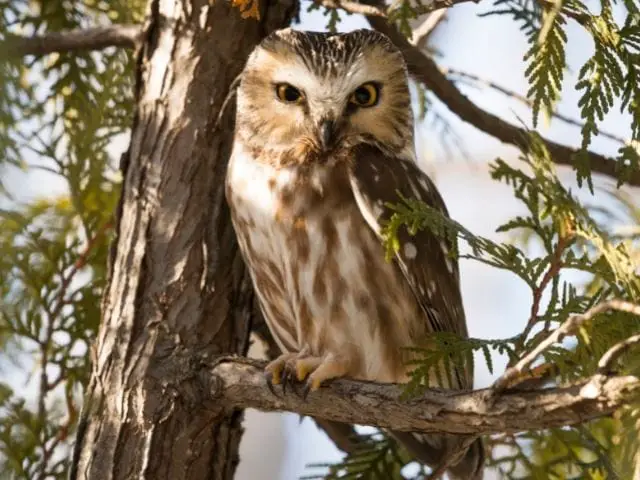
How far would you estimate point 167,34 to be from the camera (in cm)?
275

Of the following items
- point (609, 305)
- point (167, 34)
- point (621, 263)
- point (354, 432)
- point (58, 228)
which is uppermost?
point (167, 34)

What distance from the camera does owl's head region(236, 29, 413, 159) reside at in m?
2.62

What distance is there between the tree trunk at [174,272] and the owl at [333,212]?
0.08 metres

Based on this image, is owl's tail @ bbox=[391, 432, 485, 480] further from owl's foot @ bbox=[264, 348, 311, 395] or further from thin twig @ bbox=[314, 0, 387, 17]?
thin twig @ bbox=[314, 0, 387, 17]

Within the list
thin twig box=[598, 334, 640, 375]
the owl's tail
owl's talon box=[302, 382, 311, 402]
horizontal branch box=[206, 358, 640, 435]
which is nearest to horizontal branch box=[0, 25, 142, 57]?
horizontal branch box=[206, 358, 640, 435]

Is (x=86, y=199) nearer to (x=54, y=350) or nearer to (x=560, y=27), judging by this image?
(x=54, y=350)

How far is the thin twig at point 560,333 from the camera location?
59.9 inches

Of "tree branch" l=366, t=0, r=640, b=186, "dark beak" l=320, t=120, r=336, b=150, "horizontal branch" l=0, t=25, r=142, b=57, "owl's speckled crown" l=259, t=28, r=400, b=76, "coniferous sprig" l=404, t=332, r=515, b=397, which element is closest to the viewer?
"coniferous sprig" l=404, t=332, r=515, b=397

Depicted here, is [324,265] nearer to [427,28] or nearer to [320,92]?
[320,92]

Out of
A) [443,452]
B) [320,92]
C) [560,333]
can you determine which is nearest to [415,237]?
[320,92]

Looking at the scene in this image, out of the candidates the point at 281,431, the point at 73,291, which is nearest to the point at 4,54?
the point at 73,291

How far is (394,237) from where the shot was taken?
1.78 meters

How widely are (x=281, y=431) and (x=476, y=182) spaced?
2.79 m

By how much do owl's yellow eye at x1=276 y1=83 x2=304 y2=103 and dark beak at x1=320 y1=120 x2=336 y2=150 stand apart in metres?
0.16
